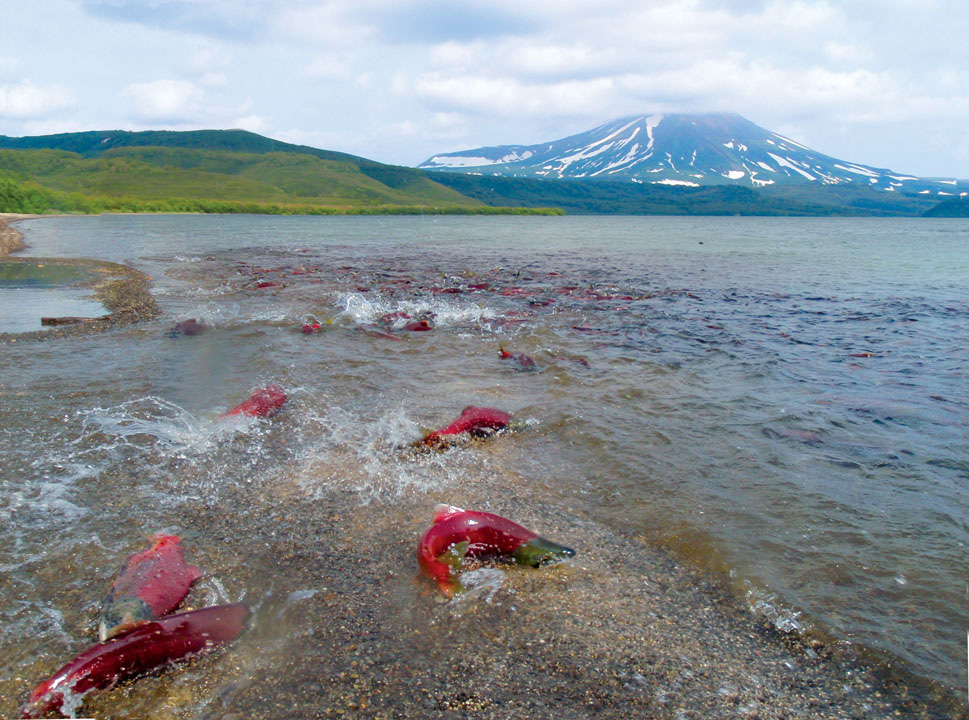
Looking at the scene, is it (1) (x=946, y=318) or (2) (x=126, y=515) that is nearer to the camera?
(2) (x=126, y=515)

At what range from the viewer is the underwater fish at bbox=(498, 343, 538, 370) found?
10616 mm

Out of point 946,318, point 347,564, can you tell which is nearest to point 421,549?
point 347,564

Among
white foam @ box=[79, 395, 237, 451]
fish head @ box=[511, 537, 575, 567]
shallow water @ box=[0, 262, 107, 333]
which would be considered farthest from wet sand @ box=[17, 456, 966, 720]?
shallow water @ box=[0, 262, 107, 333]

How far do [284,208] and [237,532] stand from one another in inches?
6331

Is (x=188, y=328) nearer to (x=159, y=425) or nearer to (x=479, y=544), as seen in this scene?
(x=159, y=425)

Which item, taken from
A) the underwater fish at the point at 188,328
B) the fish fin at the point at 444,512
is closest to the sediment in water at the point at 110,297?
the underwater fish at the point at 188,328

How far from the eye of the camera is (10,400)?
785 cm

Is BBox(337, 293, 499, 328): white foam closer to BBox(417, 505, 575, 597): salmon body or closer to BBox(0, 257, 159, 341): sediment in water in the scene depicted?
BBox(0, 257, 159, 341): sediment in water

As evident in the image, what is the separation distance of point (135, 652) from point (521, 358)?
8331 mm

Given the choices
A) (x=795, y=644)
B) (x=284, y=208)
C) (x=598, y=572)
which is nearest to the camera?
(x=795, y=644)

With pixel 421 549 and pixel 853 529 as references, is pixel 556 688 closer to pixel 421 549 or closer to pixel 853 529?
pixel 421 549

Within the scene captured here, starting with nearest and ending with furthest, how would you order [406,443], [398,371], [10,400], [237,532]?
1. [237,532]
2. [406,443]
3. [10,400]
4. [398,371]

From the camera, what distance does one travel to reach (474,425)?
7.30 metres

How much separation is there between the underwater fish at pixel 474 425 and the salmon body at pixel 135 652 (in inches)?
133
